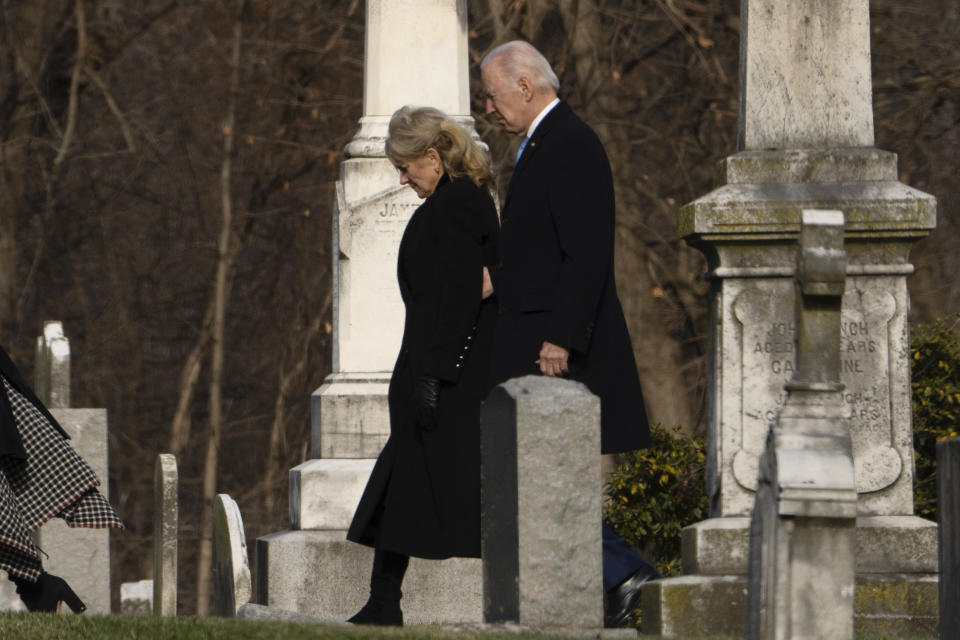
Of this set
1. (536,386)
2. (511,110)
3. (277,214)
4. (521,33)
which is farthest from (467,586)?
(277,214)

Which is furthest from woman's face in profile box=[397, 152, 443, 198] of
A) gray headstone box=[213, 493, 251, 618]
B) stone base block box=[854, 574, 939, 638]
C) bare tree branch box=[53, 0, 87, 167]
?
bare tree branch box=[53, 0, 87, 167]

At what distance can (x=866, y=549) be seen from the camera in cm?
883

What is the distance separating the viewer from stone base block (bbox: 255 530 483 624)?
9.80m

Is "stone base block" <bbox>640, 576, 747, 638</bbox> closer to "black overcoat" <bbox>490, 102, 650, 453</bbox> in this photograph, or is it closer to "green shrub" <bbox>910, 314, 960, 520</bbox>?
"black overcoat" <bbox>490, 102, 650, 453</bbox>

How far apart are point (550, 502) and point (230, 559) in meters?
3.01

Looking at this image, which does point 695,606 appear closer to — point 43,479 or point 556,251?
point 556,251

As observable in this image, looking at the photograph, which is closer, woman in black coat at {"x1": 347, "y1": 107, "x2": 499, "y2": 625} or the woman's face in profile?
woman in black coat at {"x1": 347, "y1": 107, "x2": 499, "y2": 625}

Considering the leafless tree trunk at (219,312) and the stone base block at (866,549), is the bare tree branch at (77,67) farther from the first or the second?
the stone base block at (866,549)

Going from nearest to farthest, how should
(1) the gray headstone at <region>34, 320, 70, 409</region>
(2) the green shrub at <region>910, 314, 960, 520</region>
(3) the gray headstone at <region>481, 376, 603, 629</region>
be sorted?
(3) the gray headstone at <region>481, 376, 603, 629</region> → (2) the green shrub at <region>910, 314, 960, 520</region> → (1) the gray headstone at <region>34, 320, 70, 409</region>

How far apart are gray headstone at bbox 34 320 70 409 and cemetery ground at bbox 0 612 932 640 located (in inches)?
232

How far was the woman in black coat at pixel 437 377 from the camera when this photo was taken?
7453mm

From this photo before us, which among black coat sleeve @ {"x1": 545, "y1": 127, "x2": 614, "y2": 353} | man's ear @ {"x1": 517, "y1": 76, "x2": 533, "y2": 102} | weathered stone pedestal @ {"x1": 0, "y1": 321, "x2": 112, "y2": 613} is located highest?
man's ear @ {"x1": 517, "y1": 76, "x2": 533, "y2": 102}

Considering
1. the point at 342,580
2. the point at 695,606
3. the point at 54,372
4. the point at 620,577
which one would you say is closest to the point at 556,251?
the point at 620,577

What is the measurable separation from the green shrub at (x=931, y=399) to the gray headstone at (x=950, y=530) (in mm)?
4751
